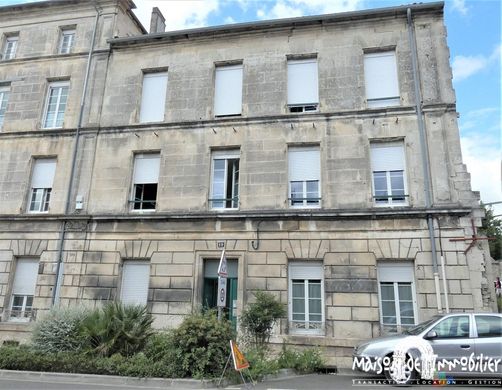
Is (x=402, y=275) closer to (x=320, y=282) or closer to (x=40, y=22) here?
(x=320, y=282)

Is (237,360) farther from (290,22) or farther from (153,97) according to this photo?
(290,22)

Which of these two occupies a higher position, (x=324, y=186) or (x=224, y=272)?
(x=324, y=186)

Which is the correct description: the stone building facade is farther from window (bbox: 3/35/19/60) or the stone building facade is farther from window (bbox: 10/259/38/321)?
window (bbox: 3/35/19/60)

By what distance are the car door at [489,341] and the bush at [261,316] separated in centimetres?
509

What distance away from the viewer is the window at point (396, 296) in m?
12.1

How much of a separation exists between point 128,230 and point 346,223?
754 cm

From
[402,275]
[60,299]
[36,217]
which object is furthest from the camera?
[36,217]

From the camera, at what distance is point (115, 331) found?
33.1 ft

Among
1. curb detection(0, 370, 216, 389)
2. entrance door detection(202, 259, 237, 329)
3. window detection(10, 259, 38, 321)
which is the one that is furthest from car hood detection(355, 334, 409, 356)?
window detection(10, 259, 38, 321)

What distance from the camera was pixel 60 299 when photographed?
14.2 meters

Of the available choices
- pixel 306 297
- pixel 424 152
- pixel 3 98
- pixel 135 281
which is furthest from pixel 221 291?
pixel 3 98

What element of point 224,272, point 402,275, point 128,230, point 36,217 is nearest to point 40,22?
point 36,217

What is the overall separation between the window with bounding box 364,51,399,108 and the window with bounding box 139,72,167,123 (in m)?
7.72

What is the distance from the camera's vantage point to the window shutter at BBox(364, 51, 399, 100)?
14.3 metres
